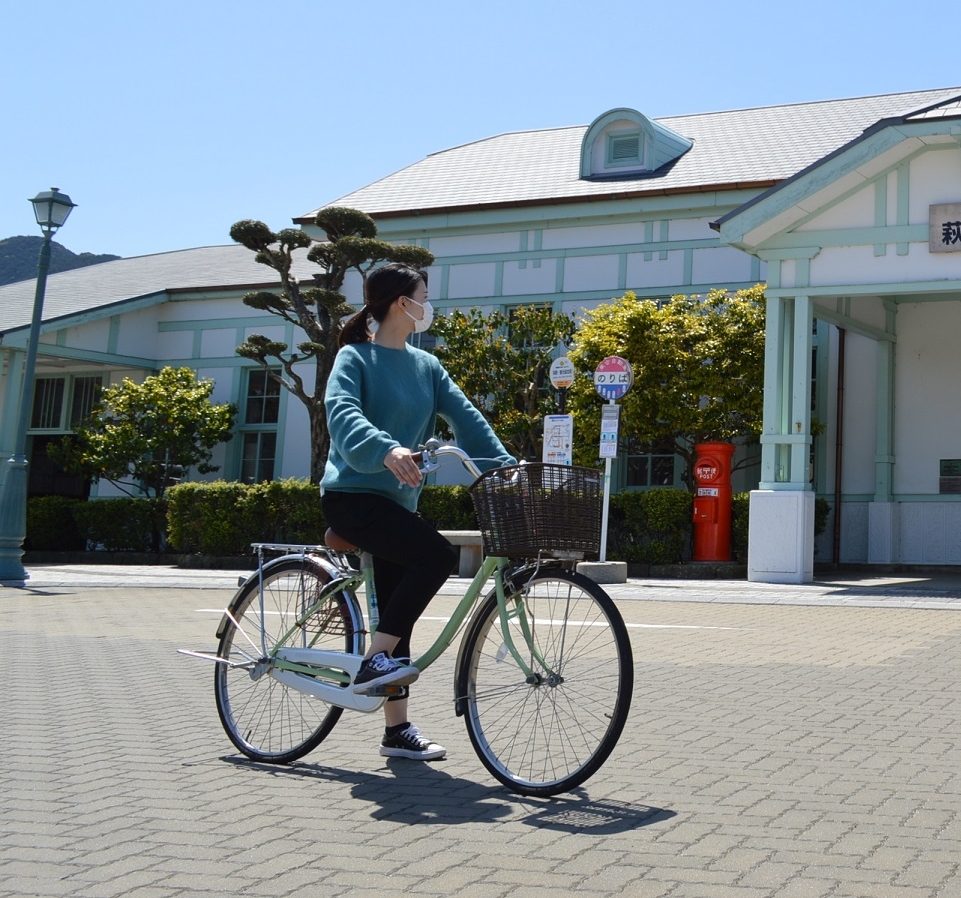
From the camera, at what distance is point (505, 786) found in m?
4.56

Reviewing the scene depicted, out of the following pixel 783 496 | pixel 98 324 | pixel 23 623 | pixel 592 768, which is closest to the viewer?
pixel 592 768

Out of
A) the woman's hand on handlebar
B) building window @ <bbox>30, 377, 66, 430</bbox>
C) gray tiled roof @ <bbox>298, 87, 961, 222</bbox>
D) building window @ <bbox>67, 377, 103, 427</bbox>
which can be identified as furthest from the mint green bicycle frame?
building window @ <bbox>30, 377, 66, 430</bbox>

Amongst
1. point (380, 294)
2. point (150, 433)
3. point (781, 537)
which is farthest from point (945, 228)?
point (150, 433)

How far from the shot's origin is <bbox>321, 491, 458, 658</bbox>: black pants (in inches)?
189

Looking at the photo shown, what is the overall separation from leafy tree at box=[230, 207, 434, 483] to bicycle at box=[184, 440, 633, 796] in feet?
51.6

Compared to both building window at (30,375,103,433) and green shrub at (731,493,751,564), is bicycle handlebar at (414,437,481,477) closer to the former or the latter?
green shrub at (731,493,751,564)

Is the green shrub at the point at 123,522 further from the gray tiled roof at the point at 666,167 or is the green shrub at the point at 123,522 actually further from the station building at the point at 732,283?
the gray tiled roof at the point at 666,167

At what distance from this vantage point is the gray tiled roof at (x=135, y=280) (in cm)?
2664

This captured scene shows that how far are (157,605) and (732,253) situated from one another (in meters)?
12.2

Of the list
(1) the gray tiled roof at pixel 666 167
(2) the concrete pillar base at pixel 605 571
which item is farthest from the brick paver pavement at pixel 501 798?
(1) the gray tiled roof at pixel 666 167

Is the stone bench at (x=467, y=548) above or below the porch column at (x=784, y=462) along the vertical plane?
below

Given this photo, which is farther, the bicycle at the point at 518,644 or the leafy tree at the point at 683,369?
the leafy tree at the point at 683,369

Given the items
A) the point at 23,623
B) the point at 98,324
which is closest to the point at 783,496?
the point at 23,623

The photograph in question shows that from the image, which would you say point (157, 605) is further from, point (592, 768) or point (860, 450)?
point (860, 450)
